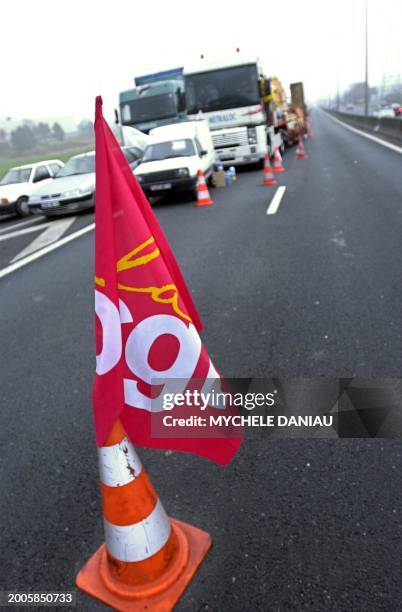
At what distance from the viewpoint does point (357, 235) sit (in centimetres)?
769

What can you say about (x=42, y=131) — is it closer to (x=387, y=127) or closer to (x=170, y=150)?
(x=387, y=127)

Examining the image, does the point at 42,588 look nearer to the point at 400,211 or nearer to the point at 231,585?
the point at 231,585

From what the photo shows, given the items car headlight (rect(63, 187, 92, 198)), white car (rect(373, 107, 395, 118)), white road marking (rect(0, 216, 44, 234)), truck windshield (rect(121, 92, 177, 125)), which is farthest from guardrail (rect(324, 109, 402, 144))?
white car (rect(373, 107, 395, 118))

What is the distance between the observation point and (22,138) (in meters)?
86.0

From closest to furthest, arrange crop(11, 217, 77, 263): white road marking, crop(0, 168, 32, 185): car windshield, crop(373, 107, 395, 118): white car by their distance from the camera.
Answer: crop(11, 217, 77, 263): white road marking < crop(0, 168, 32, 185): car windshield < crop(373, 107, 395, 118): white car

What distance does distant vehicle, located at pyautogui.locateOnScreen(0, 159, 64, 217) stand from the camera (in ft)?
48.1

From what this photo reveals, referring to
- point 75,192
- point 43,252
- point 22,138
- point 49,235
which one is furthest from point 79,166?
point 22,138

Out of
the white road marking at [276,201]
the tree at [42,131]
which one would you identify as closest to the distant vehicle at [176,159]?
the white road marking at [276,201]

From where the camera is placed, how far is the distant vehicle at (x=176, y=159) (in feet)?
42.9

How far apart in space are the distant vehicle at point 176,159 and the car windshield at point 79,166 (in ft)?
5.78

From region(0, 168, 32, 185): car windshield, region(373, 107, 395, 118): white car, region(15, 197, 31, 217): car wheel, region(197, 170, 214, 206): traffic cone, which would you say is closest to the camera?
region(197, 170, 214, 206): traffic cone

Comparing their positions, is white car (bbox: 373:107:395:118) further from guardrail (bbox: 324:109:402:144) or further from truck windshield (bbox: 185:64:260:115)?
truck windshield (bbox: 185:64:260:115)

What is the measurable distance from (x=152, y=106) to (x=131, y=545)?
65.9 feet

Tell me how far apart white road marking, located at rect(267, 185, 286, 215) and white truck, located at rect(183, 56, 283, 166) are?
4779 millimetres
